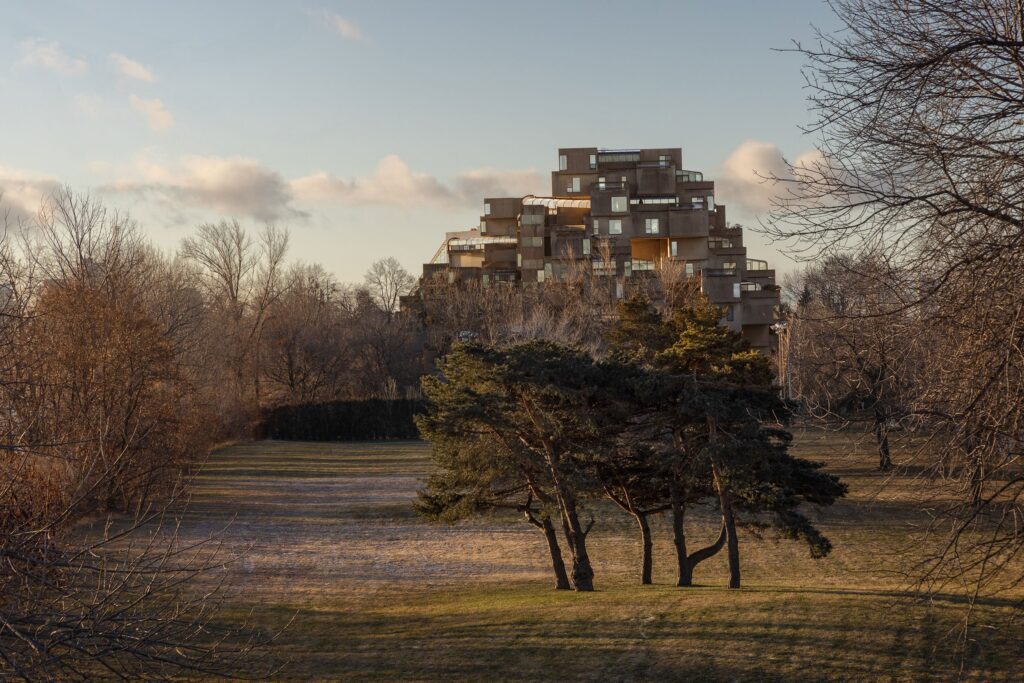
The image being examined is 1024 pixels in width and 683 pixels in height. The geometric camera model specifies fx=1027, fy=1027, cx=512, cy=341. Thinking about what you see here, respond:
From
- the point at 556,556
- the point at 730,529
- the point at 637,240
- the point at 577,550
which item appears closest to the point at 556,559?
the point at 556,556

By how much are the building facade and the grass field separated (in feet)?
136

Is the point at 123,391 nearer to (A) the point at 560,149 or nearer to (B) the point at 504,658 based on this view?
(B) the point at 504,658

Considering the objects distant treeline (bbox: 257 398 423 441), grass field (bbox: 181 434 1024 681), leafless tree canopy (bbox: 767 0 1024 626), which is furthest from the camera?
distant treeline (bbox: 257 398 423 441)

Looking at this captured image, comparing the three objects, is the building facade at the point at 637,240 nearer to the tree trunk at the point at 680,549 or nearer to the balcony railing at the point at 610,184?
the balcony railing at the point at 610,184

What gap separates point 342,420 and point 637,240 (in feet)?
96.9

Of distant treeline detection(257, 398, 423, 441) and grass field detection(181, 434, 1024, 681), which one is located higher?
distant treeline detection(257, 398, 423, 441)

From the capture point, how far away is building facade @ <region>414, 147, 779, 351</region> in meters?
76.9

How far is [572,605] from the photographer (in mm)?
19656

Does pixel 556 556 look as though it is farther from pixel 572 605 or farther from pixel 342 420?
pixel 342 420

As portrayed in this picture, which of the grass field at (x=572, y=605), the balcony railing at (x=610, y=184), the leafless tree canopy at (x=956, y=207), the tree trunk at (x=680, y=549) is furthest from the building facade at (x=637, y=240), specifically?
the leafless tree canopy at (x=956, y=207)

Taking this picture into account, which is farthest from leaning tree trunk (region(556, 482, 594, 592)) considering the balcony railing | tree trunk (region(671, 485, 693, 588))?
the balcony railing

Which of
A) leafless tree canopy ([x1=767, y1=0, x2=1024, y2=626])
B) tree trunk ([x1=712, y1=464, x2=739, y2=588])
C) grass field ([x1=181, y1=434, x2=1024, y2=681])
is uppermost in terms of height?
leafless tree canopy ([x1=767, y1=0, x2=1024, y2=626])

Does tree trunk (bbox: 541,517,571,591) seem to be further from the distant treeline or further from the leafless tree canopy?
the distant treeline

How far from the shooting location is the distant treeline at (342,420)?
220 ft
